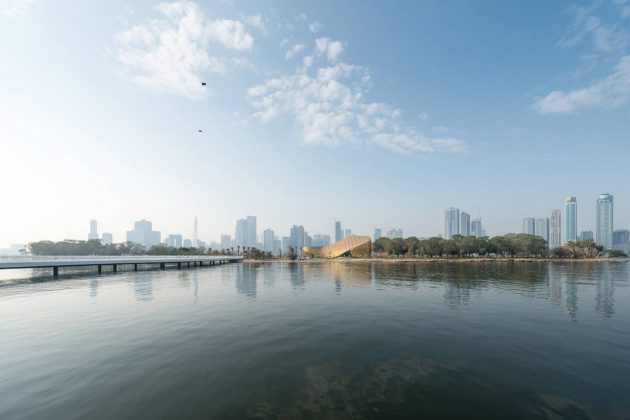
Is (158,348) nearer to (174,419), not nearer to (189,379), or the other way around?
(189,379)

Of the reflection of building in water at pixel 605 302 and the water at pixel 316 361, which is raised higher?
the water at pixel 316 361

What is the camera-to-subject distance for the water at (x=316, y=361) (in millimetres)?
9773

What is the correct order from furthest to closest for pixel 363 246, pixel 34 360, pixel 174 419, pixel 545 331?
pixel 363 246, pixel 545 331, pixel 34 360, pixel 174 419

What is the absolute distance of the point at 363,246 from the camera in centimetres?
16250

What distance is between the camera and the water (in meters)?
9.77

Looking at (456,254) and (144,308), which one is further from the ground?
(144,308)

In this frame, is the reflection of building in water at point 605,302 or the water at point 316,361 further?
the reflection of building in water at point 605,302

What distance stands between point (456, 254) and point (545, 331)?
5853 inches

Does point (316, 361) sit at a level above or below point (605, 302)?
above

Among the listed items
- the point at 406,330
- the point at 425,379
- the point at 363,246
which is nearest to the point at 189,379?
the point at 425,379

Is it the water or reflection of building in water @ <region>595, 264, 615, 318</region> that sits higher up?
the water

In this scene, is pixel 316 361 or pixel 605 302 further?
pixel 605 302

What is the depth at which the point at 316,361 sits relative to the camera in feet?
45.0

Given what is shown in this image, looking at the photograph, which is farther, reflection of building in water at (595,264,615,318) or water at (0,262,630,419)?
reflection of building in water at (595,264,615,318)
